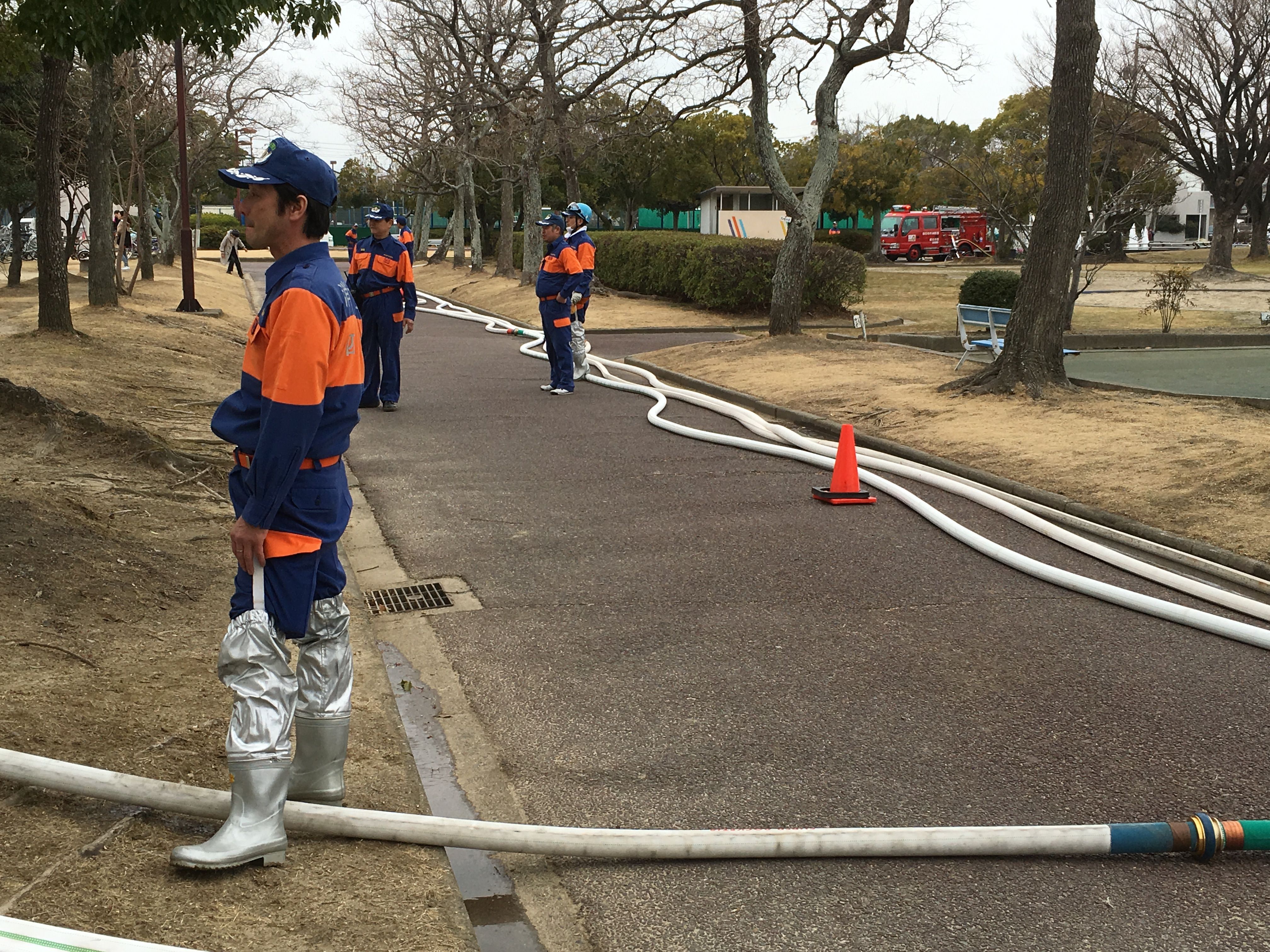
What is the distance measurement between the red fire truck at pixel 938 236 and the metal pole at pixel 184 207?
143ft

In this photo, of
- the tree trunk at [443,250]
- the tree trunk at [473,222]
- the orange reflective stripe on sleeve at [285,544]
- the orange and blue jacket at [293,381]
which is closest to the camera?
the orange and blue jacket at [293,381]

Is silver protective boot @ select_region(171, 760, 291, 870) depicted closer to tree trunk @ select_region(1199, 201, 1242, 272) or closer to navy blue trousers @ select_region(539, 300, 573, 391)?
navy blue trousers @ select_region(539, 300, 573, 391)

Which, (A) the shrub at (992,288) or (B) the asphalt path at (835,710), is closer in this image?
(B) the asphalt path at (835,710)

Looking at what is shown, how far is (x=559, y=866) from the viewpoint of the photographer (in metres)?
3.64

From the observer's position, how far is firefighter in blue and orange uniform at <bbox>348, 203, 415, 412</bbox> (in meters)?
12.7

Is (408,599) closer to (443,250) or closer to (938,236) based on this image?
(443,250)

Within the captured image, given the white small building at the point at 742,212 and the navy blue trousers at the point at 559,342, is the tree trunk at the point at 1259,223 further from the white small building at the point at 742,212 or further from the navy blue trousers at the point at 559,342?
the navy blue trousers at the point at 559,342

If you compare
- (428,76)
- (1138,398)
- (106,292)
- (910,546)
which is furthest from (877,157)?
(910,546)

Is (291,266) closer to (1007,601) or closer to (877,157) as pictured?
(1007,601)

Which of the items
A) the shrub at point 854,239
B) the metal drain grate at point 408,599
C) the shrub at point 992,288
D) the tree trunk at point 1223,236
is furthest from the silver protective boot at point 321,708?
the shrub at point 854,239

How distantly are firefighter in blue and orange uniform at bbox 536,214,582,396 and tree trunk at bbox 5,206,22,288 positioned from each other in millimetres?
19303

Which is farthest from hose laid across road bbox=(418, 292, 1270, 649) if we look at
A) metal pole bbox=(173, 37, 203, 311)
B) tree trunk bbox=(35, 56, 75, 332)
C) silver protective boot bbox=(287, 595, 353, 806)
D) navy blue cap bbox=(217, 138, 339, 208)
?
metal pole bbox=(173, 37, 203, 311)

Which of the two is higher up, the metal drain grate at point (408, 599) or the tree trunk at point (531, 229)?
the tree trunk at point (531, 229)

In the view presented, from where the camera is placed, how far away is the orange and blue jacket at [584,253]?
46.0 ft
